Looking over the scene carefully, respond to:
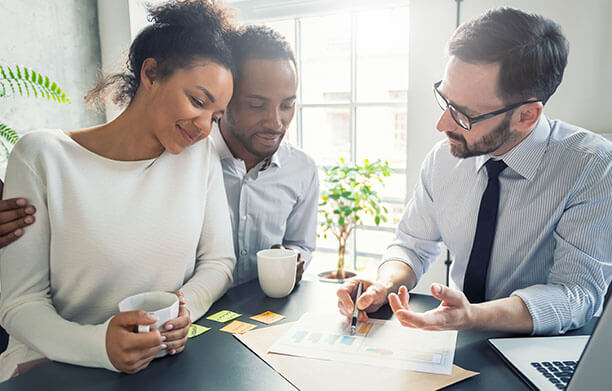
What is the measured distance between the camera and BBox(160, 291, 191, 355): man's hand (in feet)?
2.68

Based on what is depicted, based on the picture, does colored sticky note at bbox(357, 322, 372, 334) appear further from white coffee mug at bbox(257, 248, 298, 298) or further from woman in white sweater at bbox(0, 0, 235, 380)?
woman in white sweater at bbox(0, 0, 235, 380)

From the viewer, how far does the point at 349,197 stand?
277cm

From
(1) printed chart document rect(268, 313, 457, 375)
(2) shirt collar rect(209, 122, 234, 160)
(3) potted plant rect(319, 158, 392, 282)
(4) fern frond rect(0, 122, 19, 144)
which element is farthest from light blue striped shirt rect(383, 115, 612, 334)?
(4) fern frond rect(0, 122, 19, 144)

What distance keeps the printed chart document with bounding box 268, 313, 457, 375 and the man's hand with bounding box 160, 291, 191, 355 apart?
170mm

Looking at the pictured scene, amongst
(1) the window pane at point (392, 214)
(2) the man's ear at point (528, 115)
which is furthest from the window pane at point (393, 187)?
(2) the man's ear at point (528, 115)

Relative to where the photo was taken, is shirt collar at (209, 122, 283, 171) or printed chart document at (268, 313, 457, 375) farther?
shirt collar at (209, 122, 283, 171)

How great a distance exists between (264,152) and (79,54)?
2475mm

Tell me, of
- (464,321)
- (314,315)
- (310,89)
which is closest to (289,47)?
(314,315)

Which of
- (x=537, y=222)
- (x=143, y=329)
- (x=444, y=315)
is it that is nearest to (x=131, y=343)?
(x=143, y=329)

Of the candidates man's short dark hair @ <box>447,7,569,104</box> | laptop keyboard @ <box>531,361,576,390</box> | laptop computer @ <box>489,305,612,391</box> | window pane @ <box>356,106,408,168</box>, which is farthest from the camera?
window pane @ <box>356,106,408,168</box>

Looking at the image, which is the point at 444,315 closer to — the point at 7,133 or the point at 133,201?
the point at 133,201

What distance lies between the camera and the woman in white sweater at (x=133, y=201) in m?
0.97

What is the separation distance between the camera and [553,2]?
7.38 feet

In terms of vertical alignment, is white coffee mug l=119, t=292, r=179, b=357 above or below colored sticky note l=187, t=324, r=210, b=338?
above
